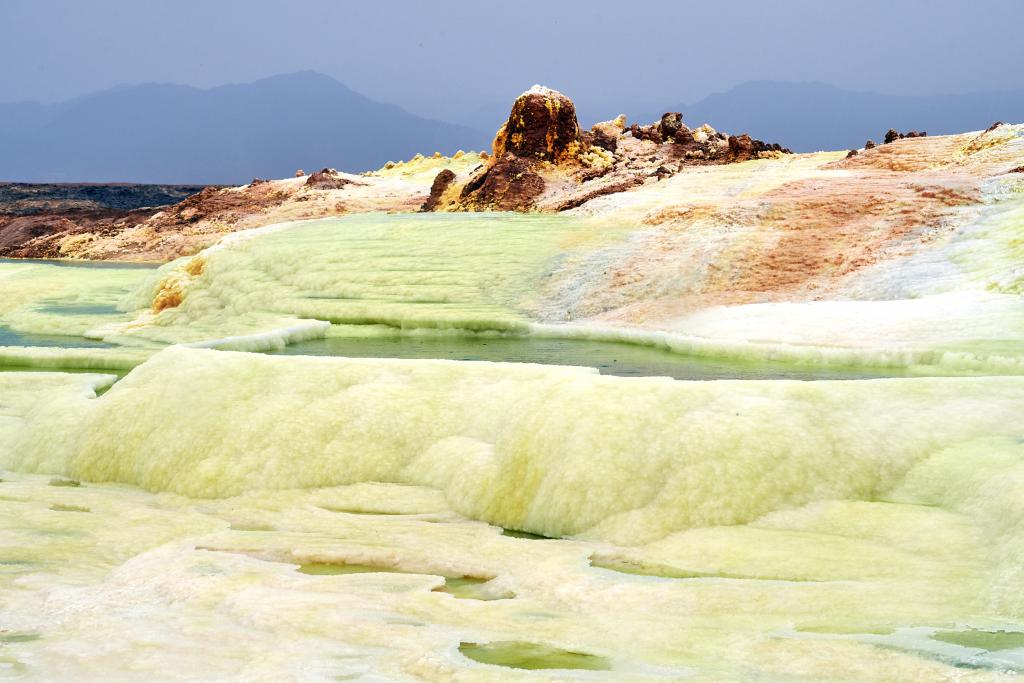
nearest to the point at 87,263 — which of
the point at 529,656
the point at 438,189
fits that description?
the point at 438,189

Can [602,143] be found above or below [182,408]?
above

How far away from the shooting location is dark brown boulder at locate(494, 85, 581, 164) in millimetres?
45531

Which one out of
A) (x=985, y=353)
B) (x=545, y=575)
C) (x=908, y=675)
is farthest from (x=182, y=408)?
(x=985, y=353)

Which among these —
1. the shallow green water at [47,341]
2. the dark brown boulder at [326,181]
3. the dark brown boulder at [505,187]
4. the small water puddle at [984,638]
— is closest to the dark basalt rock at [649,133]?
the dark brown boulder at [505,187]

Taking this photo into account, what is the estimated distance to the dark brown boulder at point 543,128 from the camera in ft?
149

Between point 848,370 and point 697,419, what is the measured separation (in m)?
7.90

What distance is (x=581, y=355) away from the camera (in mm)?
22734

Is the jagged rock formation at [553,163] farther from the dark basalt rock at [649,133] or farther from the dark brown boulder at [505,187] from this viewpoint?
the dark basalt rock at [649,133]

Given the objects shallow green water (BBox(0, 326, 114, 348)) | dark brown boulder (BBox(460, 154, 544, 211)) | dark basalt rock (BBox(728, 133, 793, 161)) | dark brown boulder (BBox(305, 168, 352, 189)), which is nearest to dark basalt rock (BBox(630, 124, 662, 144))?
dark basalt rock (BBox(728, 133, 793, 161))

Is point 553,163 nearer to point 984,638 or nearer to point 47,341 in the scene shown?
point 47,341

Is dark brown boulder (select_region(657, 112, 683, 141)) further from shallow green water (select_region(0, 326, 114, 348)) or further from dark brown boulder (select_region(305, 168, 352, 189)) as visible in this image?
shallow green water (select_region(0, 326, 114, 348))

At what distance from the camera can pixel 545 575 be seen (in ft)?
34.2

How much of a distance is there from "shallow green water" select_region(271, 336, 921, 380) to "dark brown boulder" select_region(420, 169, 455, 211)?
69.8ft

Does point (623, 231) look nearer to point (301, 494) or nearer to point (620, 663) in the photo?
point (301, 494)
